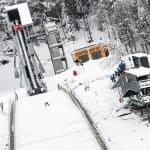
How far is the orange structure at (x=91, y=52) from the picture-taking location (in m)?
59.7

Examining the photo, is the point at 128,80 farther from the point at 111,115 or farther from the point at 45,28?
the point at 45,28

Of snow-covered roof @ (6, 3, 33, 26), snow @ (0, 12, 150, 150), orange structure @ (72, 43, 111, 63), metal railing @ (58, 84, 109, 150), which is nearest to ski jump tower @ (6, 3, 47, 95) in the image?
snow-covered roof @ (6, 3, 33, 26)

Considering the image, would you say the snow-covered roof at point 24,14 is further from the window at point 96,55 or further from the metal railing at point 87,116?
the window at point 96,55

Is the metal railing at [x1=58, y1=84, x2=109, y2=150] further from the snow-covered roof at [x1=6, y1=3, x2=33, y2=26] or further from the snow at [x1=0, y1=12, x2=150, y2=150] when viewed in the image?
the snow-covered roof at [x1=6, y1=3, x2=33, y2=26]

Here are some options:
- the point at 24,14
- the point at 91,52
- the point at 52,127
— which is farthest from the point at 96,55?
the point at 52,127

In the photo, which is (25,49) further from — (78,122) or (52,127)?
(78,122)

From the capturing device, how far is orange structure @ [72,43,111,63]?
5969 cm

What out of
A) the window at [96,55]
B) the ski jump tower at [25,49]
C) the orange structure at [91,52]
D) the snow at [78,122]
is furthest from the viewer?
the window at [96,55]

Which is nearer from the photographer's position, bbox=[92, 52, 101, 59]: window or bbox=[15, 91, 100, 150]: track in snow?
bbox=[15, 91, 100, 150]: track in snow

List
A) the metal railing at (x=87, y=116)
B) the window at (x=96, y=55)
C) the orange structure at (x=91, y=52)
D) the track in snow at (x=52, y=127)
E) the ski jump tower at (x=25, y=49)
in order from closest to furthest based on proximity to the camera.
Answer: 1. the metal railing at (x=87, y=116)
2. the track in snow at (x=52, y=127)
3. the ski jump tower at (x=25, y=49)
4. the orange structure at (x=91, y=52)
5. the window at (x=96, y=55)

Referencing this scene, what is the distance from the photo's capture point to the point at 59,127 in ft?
84.7

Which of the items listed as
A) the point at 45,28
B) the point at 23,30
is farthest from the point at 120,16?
the point at 23,30

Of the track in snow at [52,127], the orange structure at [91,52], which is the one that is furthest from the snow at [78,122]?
the orange structure at [91,52]

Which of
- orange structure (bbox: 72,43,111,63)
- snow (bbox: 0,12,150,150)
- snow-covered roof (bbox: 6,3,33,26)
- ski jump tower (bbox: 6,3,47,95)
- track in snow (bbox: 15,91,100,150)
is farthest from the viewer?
orange structure (bbox: 72,43,111,63)
